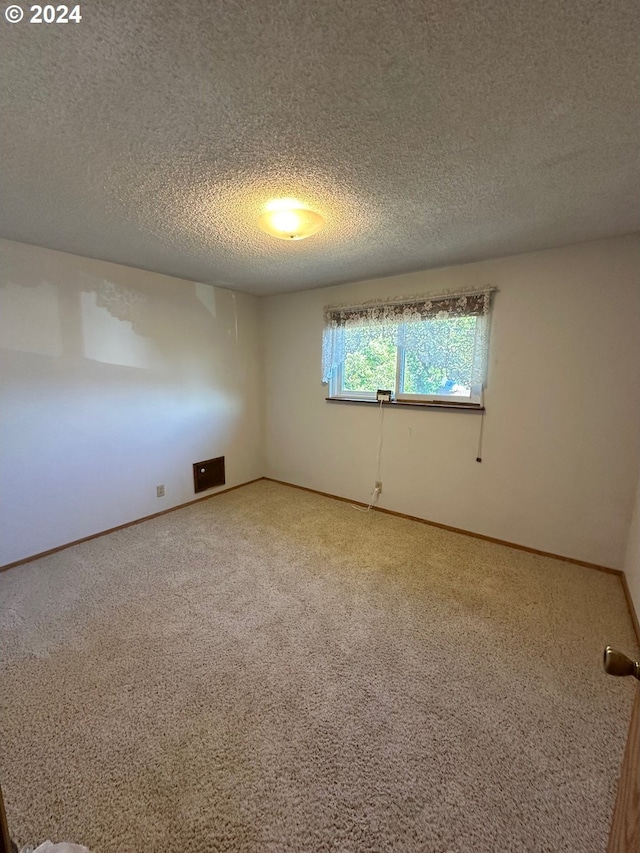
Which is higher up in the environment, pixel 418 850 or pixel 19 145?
pixel 19 145

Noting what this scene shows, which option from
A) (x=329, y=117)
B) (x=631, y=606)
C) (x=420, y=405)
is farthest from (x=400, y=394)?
(x=329, y=117)

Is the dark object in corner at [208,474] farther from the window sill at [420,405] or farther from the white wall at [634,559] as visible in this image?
the white wall at [634,559]

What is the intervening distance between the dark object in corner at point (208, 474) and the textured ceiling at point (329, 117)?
2214 millimetres

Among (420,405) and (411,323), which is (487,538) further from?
(411,323)

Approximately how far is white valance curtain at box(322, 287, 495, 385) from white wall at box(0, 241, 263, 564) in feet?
3.63

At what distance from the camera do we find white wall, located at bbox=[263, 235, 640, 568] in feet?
7.41

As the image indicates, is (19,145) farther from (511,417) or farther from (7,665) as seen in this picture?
(511,417)

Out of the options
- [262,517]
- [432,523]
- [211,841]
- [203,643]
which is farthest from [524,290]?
[211,841]

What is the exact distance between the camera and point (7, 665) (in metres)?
1.62

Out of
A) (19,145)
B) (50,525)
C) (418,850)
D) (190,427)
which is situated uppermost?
(19,145)

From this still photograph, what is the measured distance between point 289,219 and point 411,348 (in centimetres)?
164

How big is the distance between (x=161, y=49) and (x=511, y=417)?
272 cm

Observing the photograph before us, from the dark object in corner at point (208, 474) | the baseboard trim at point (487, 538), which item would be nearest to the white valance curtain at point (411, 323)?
the baseboard trim at point (487, 538)

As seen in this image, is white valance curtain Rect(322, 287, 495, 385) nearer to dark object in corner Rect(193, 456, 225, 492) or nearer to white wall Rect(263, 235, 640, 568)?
white wall Rect(263, 235, 640, 568)
